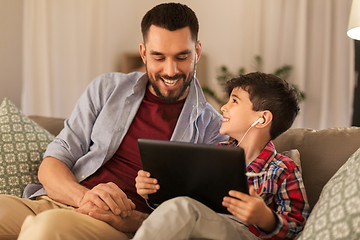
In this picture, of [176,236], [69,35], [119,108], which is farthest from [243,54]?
[176,236]

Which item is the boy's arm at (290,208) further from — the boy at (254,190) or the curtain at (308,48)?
the curtain at (308,48)

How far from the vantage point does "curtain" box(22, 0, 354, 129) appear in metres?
3.66

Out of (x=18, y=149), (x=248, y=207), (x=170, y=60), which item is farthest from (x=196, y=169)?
(x=18, y=149)

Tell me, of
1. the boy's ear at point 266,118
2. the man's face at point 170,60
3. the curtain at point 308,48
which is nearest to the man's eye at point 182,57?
the man's face at point 170,60

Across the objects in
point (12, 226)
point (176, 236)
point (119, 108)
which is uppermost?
point (119, 108)

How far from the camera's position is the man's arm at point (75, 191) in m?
1.38

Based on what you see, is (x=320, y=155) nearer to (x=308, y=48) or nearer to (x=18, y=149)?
(x=18, y=149)

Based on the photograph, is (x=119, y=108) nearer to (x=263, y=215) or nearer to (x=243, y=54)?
(x=263, y=215)

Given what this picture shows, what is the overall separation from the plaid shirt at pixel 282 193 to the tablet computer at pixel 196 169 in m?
0.17

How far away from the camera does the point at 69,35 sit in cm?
391

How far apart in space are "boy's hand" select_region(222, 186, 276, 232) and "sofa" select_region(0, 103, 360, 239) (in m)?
0.12

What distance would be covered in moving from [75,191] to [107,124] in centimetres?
33

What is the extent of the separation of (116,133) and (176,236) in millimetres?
722

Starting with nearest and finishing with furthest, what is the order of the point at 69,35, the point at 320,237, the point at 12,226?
the point at 320,237, the point at 12,226, the point at 69,35
